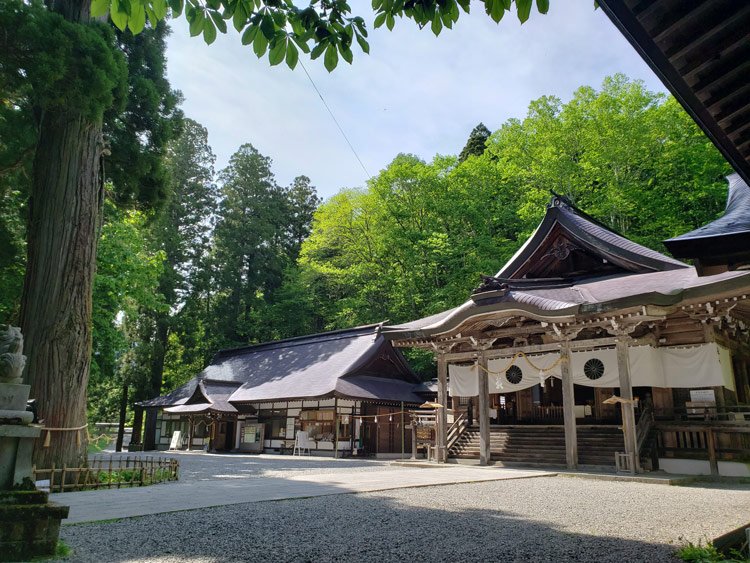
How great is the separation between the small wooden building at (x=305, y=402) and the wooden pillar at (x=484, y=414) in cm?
507

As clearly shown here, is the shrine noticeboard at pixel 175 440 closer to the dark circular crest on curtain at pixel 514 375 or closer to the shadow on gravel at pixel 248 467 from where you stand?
the shadow on gravel at pixel 248 467

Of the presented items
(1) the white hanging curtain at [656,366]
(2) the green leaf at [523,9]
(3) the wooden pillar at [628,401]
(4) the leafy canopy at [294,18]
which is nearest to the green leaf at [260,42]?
(4) the leafy canopy at [294,18]

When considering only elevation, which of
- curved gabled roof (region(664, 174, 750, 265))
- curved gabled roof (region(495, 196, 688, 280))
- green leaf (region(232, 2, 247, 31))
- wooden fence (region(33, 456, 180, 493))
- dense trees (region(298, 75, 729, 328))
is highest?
dense trees (region(298, 75, 729, 328))

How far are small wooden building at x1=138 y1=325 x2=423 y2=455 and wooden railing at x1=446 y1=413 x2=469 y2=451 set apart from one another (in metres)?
3.10

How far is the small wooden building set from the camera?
19.3 m

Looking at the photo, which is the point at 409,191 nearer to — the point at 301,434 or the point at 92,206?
the point at 301,434

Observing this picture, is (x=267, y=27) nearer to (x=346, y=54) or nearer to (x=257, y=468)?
(x=346, y=54)

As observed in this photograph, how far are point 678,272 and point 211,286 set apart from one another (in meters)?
27.8

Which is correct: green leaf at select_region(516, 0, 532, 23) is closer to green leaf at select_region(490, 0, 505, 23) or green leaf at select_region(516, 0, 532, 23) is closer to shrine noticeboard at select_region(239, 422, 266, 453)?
green leaf at select_region(490, 0, 505, 23)

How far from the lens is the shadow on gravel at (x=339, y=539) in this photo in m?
3.56

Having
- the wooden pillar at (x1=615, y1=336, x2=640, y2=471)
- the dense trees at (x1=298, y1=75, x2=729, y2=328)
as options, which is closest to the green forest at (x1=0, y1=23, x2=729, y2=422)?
the dense trees at (x1=298, y1=75, x2=729, y2=328)

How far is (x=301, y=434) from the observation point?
1977 cm

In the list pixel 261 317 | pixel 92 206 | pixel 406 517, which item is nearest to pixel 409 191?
pixel 261 317

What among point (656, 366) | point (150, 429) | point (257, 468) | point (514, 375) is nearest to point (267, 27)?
point (257, 468)
